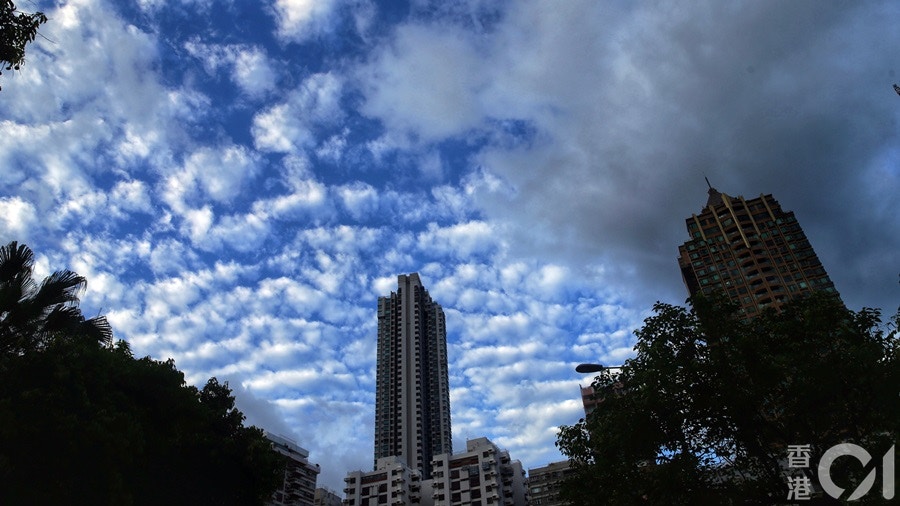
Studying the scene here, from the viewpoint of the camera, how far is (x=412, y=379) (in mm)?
124375

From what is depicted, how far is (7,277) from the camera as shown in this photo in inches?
541

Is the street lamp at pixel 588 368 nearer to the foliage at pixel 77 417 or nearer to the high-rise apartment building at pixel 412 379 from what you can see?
the foliage at pixel 77 417

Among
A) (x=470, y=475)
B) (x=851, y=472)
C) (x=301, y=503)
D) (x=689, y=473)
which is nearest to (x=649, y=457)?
(x=689, y=473)

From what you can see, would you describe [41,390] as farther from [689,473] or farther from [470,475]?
[470,475]

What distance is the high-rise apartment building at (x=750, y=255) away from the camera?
295 ft

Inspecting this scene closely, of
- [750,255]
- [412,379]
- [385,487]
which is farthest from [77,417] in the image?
[412,379]

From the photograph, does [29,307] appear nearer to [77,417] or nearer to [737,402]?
[77,417]

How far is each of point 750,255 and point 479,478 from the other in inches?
2352

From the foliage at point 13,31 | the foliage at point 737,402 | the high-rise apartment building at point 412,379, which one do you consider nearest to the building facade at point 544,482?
the high-rise apartment building at point 412,379

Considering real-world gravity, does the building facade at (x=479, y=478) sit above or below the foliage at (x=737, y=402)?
above

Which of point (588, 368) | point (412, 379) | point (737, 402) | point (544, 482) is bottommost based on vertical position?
point (737, 402)

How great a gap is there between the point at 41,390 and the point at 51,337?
137cm

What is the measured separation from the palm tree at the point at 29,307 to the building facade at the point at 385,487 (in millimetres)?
84544

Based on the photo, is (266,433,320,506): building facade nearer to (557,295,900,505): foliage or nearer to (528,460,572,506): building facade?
(528,460,572,506): building facade
